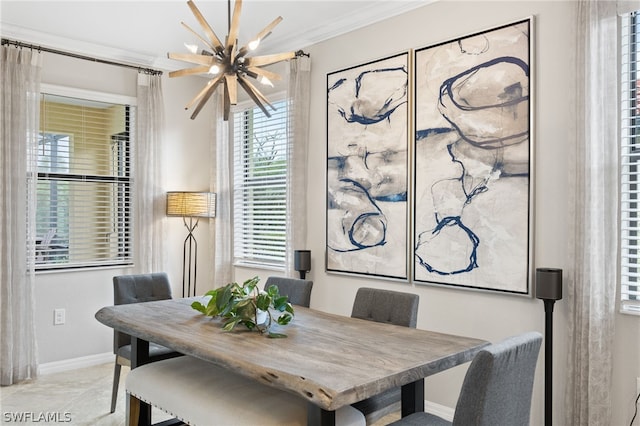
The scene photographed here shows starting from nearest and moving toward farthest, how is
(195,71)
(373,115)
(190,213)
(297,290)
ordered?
(195,71)
(297,290)
(373,115)
(190,213)

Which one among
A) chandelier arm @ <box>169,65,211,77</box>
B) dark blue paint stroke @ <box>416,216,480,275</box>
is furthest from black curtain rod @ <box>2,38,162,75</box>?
dark blue paint stroke @ <box>416,216,480,275</box>

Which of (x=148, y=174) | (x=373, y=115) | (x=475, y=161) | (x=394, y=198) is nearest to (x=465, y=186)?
(x=475, y=161)

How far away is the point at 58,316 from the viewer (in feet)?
14.5

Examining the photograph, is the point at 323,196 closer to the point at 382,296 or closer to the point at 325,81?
the point at 325,81

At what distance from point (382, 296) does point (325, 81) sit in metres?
2.10

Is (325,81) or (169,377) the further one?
(325,81)

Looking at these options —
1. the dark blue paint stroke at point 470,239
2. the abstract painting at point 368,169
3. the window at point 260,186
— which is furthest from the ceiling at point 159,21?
the dark blue paint stroke at point 470,239

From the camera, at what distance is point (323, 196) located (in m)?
Answer: 4.24

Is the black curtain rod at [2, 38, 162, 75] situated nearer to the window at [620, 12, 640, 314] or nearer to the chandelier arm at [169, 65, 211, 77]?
the chandelier arm at [169, 65, 211, 77]

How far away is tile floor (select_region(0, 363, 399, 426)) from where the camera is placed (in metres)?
3.33

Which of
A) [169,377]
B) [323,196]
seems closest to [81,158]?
[323,196]

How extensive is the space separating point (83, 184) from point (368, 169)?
2.65m

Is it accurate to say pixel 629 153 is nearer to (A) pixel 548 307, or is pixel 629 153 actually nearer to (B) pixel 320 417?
(A) pixel 548 307

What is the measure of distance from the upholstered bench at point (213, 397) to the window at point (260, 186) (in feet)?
6.97
